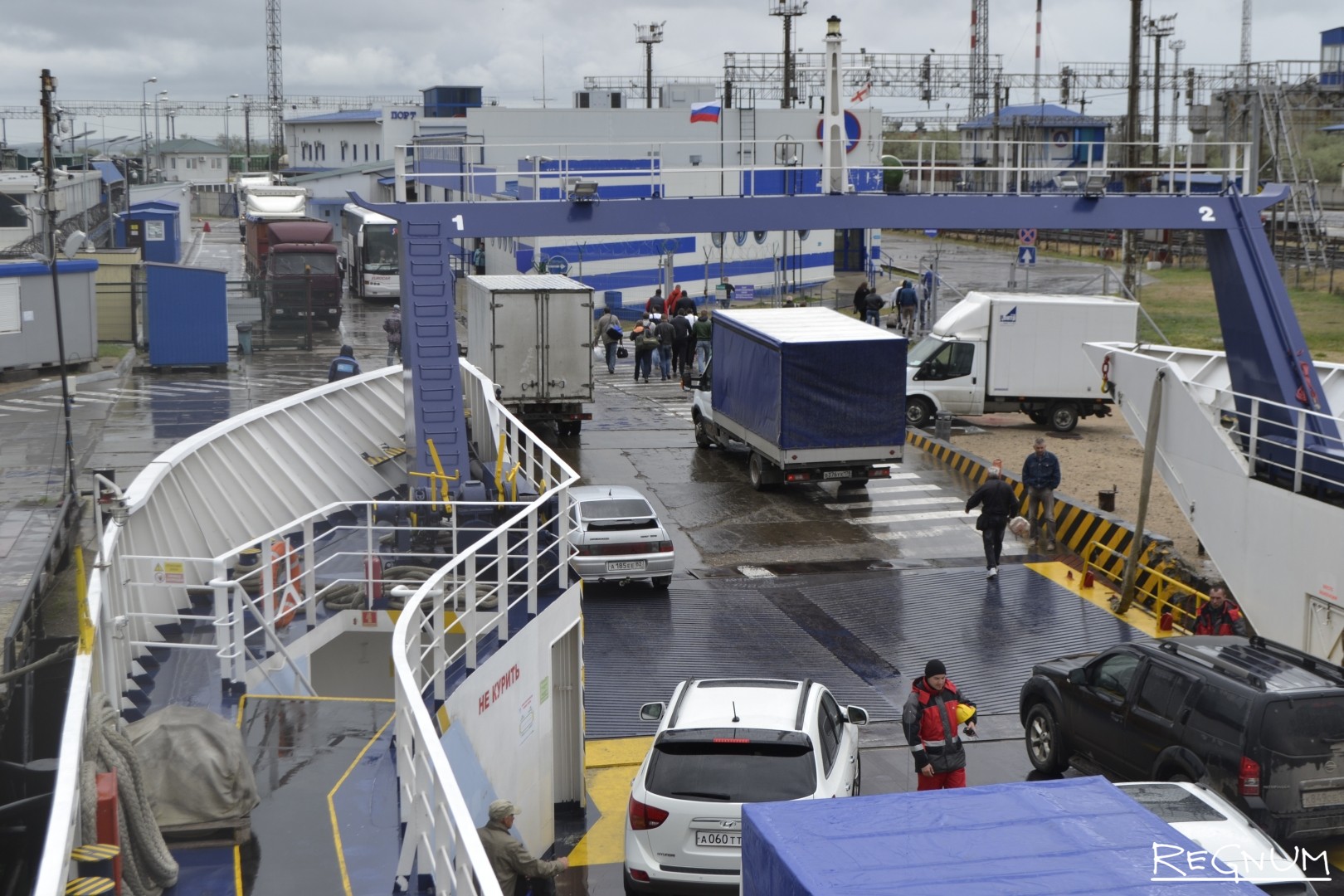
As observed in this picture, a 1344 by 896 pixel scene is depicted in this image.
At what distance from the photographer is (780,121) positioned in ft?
188

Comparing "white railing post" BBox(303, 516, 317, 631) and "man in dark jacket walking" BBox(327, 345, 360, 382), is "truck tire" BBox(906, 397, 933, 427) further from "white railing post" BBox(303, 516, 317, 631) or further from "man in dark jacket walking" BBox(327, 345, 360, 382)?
"white railing post" BBox(303, 516, 317, 631)

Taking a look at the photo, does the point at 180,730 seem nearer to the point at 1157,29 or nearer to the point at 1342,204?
the point at 1157,29

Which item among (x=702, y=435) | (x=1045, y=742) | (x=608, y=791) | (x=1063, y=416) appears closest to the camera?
Answer: (x=608, y=791)

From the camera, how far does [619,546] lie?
62.0 ft

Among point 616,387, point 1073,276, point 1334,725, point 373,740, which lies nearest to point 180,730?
point 373,740

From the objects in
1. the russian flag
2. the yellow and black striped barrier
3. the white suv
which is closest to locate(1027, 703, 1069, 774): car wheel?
the white suv

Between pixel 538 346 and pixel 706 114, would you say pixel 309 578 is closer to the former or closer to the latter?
pixel 538 346

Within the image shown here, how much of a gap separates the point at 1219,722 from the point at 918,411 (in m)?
20.0

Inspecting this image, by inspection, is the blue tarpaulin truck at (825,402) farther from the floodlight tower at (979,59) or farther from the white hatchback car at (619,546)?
the floodlight tower at (979,59)

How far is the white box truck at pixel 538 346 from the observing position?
27672mm

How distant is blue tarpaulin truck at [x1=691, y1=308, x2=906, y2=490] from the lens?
23.3 metres

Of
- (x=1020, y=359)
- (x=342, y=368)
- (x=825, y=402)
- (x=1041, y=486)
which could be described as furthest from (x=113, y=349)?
(x=1041, y=486)

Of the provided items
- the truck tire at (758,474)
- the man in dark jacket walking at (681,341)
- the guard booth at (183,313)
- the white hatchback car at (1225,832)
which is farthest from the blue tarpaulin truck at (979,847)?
the guard booth at (183,313)

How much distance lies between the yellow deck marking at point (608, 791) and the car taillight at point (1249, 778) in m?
4.75
